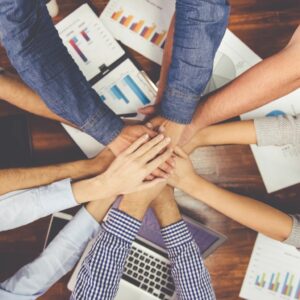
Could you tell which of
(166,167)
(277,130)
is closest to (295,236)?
(277,130)

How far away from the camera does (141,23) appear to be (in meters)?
1.12

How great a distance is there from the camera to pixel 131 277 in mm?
1034

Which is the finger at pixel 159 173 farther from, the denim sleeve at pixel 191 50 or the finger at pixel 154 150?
the denim sleeve at pixel 191 50

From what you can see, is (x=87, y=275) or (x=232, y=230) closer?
(x=87, y=275)

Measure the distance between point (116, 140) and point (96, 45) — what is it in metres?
0.30

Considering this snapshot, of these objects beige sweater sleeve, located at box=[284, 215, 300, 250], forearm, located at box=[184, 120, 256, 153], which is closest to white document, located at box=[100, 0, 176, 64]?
forearm, located at box=[184, 120, 256, 153]

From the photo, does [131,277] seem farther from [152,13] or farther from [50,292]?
[152,13]

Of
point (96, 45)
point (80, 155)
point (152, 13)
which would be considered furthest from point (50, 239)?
point (152, 13)

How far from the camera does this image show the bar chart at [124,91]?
1.08 metres

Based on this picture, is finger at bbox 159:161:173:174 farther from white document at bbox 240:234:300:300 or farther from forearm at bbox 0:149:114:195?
white document at bbox 240:234:300:300

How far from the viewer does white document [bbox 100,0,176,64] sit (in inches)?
43.5

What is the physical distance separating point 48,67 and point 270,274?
824mm

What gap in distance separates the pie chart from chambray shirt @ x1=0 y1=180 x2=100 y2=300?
513 millimetres

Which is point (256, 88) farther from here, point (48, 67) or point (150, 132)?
point (48, 67)
